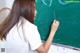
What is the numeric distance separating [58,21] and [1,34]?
66cm

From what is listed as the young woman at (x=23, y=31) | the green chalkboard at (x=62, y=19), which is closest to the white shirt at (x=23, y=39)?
the young woman at (x=23, y=31)

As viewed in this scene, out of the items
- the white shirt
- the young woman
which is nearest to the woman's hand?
the young woman

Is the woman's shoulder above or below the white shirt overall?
above

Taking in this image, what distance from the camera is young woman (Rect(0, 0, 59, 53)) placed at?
2055 millimetres

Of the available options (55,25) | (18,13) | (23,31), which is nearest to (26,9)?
(18,13)

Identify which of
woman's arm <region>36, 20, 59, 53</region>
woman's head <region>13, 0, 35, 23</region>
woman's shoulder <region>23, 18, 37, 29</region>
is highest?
woman's head <region>13, 0, 35, 23</region>

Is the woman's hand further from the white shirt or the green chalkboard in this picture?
the white shirt

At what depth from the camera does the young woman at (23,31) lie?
6.74 feet

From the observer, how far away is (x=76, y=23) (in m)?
1.87

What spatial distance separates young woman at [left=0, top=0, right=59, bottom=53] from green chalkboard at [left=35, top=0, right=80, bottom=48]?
55 millimetres

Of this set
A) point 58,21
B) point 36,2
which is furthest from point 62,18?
point 36,2

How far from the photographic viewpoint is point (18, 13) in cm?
212

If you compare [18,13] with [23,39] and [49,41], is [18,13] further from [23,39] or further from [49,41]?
[49,41]

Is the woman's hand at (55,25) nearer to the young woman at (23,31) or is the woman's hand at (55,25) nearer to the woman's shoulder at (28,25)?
the young woman at (23,31)
